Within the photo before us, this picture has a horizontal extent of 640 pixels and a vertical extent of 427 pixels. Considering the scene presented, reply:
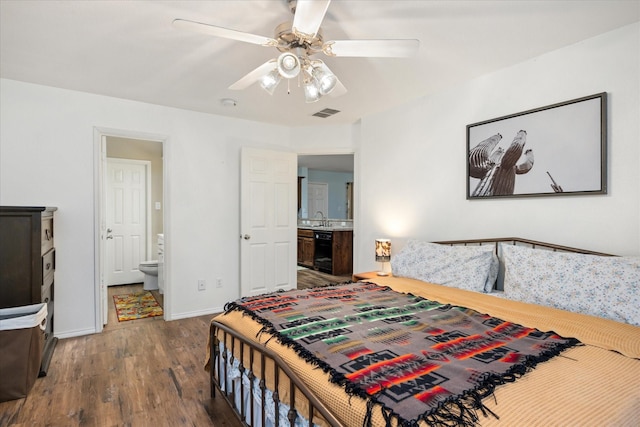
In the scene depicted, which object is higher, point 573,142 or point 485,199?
point 573,142

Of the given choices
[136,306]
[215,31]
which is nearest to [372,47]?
[215,31]

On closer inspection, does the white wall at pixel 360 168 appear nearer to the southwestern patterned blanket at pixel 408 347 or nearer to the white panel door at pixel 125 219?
the southwestern patterned blanket at pixel 408 347

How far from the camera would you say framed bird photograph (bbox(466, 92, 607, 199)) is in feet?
7.26

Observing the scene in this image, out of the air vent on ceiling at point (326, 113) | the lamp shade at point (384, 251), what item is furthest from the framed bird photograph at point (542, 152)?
the air vent on ceiling at point (326, 113)

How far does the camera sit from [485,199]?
2.86 meters

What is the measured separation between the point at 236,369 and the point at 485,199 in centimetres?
234

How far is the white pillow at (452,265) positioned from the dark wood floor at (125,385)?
1753mm

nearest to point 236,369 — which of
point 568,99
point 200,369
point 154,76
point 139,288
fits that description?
point 200,369

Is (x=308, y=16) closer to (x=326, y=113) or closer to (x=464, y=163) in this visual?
(x=464, y=163)

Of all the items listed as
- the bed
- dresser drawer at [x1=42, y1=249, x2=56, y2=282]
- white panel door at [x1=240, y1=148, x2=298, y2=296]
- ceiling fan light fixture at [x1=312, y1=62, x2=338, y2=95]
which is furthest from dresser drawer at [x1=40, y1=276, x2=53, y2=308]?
ceiling fan light fixture at [x1=312, y1=62, x2=338, y2=95]

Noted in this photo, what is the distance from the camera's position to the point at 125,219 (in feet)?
17.8

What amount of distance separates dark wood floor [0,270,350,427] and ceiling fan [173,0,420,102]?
2.08m

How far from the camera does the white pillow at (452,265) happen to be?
249 centimetres

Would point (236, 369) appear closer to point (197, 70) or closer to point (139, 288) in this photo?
point (197, 70)
